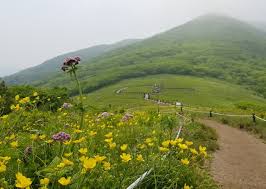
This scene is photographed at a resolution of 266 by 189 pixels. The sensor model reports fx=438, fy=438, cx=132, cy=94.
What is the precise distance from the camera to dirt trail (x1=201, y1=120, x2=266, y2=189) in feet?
33.1

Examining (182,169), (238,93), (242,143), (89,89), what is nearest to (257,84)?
(238,93)

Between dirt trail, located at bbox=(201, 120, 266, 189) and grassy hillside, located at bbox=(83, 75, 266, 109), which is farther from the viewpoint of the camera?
grassy hillside, located at bbox=(83, 75, 266, 109)

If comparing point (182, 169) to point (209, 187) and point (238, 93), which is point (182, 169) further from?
point (238, 93)

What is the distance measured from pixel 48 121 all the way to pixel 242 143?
939cm

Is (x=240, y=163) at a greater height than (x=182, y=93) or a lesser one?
greater

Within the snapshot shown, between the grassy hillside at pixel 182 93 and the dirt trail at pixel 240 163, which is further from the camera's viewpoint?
the grassy hillside at pixel 182 93

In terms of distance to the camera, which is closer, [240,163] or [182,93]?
[240,163]

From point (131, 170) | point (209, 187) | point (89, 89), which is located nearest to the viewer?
point (131, 170)

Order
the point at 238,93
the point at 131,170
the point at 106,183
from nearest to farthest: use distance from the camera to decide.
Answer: the point at 106,183 < the point at 131,170 < the point at 238,93

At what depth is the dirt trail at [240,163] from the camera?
10078 millimetres

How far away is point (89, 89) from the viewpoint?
170125 millimetres

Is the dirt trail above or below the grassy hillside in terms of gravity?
above

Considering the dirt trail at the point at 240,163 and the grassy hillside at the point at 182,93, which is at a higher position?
the dirt trail at the point at 240,163

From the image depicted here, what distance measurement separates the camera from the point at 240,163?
12586mm
